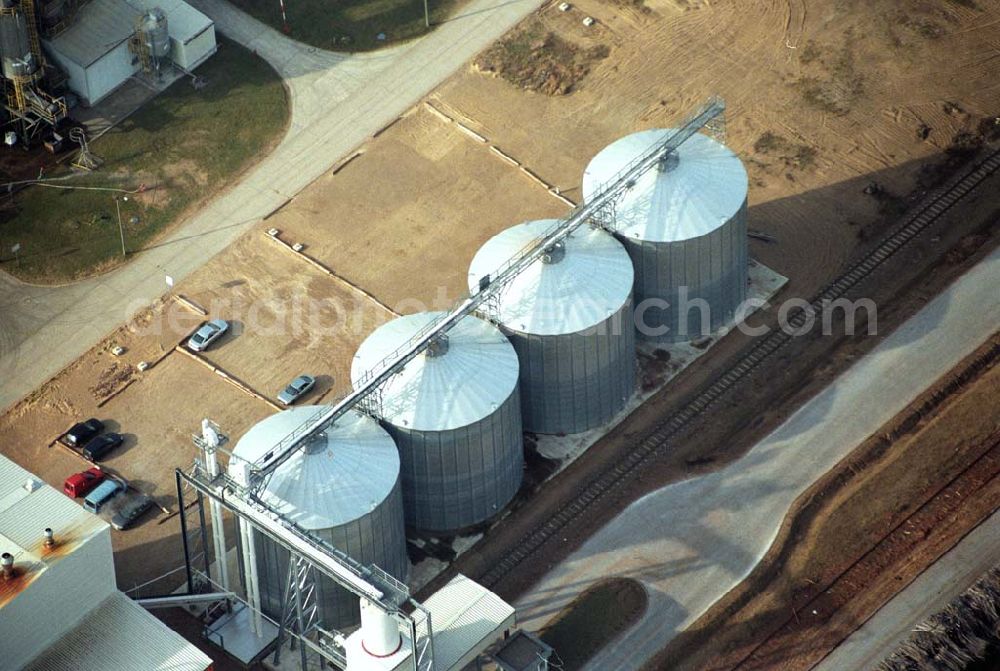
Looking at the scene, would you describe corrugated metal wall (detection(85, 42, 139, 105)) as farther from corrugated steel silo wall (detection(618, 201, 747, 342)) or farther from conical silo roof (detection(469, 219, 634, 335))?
corrugated steel silo wall (detection(618, 201, 747, 342))

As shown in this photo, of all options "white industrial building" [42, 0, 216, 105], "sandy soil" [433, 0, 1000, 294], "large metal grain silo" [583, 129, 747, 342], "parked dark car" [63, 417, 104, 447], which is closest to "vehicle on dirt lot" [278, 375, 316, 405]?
"parked dark car" [63, 417, 104, 447]

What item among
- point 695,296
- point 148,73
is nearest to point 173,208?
point 148,73

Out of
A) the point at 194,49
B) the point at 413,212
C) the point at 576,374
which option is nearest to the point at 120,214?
the point at 194,49

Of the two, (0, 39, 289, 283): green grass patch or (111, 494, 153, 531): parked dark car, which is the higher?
(0, 39, 289, 283): green grass patch

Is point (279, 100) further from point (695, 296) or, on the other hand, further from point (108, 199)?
point (695, 296)

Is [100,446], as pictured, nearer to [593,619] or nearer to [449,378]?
[449,378]

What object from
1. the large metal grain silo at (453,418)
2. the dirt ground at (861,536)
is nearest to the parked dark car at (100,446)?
the large metal grain silo at (453,418)
